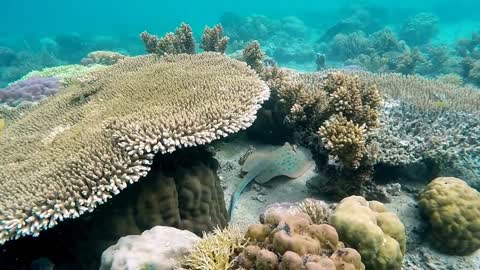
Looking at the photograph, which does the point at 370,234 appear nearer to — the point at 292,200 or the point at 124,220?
the point at 292,200

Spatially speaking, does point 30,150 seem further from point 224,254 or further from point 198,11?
point 198,11

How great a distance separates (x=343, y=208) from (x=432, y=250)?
1489mm

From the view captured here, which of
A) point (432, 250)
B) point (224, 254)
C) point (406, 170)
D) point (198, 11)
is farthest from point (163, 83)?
point (198, 11)

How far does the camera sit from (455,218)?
147 inches

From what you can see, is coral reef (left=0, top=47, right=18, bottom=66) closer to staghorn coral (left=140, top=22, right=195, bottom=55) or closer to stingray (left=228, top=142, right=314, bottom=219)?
staghorn coral (left=140, top=22, right=195, bottom=55)

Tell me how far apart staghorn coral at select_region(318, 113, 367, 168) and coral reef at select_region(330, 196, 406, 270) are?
85 cm

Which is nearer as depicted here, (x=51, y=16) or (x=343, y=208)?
(x=343, y=208)

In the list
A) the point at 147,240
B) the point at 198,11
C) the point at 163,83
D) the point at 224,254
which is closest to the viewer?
the point at 224,254

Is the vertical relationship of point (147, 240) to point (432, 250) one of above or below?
above

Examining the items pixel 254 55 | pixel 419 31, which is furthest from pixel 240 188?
pixel 419 31

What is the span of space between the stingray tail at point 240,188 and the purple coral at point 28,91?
7.57 metres

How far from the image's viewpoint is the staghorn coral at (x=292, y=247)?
250cm

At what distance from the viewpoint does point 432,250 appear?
388cm

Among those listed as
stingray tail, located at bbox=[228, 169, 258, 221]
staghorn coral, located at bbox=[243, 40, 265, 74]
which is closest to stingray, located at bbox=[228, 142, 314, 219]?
stingray tail, located at bbox=[228, 169, 258, 221]
